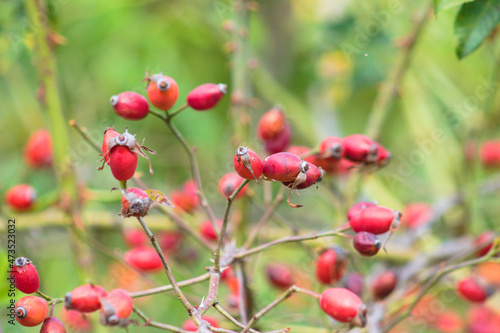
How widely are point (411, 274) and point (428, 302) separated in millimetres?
266

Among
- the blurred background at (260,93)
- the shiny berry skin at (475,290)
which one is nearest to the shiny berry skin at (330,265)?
the shiny berry skin at (475,290)

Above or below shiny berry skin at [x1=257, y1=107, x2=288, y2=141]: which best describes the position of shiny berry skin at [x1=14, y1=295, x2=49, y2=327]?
below

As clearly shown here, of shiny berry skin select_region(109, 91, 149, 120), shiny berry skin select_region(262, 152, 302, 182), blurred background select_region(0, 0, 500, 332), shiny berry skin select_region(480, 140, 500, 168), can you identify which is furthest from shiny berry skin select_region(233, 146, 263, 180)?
shiny berry skin select_region(480, 140, 500, 168)

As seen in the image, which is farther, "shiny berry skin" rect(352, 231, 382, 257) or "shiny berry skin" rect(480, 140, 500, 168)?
"shiny berry skin" rect(480, 140, 500, 168)

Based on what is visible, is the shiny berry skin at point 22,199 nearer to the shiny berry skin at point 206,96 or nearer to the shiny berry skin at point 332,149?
the shiny berry skin at point 206,96

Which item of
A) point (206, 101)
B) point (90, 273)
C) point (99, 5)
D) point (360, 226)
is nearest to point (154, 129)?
point (99, 5)

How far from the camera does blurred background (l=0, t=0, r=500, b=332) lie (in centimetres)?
185

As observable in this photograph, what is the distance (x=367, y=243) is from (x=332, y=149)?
0.18m

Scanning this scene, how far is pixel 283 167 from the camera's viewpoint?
750mm

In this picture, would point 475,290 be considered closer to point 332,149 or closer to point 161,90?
point 332,149

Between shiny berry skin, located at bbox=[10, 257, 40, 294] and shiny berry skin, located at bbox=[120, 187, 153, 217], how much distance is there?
0.62 feet

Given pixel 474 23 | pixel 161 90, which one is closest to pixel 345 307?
pixel 161 90

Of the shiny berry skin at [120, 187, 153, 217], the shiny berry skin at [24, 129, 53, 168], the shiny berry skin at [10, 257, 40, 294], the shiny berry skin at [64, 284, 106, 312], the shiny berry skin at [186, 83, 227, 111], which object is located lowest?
the shiny berry skin at [64, 284, 106, 312]

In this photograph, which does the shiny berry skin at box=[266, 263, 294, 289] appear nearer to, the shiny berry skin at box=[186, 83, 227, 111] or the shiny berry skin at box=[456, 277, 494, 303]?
the shiny berry skin at box=[456, 277, 494, 303]
